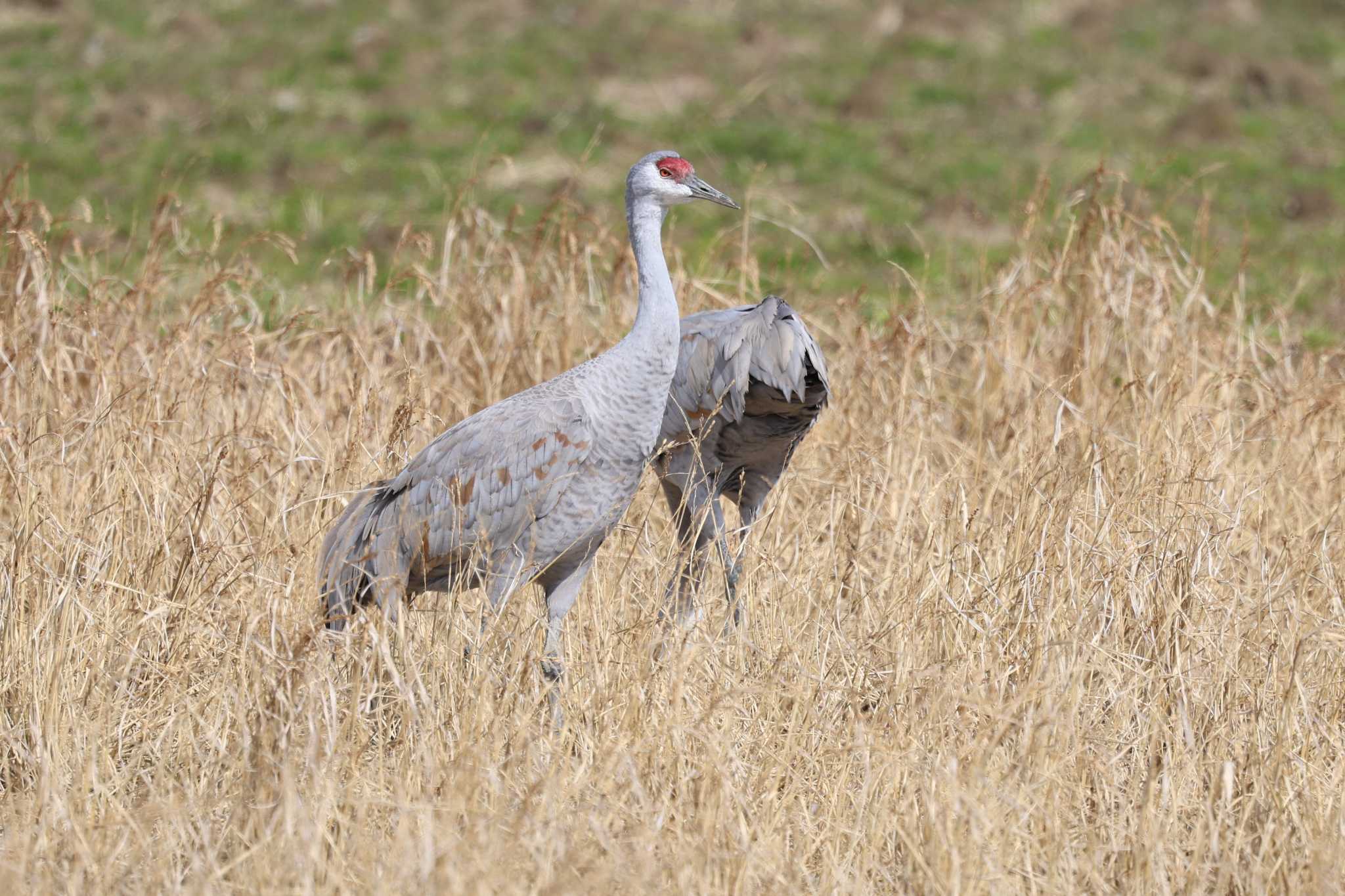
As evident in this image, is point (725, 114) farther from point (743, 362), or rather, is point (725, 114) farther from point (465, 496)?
point (465, 496)

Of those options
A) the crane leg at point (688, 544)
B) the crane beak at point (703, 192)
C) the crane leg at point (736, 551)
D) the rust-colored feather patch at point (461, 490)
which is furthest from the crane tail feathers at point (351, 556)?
the crane beak at point (703, 192)

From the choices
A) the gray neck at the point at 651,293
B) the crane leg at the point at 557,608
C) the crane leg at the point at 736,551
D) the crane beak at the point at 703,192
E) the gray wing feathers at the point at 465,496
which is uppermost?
the crane beak at the point at 703,192

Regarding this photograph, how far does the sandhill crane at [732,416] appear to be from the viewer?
405 cm

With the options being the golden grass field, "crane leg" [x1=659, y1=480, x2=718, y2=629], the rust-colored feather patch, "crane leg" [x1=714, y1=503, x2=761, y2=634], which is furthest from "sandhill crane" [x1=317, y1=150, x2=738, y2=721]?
"crane leg" [x1=714, y1=503, x2=761, y2=634]

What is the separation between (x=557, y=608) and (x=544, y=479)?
38 centimetres

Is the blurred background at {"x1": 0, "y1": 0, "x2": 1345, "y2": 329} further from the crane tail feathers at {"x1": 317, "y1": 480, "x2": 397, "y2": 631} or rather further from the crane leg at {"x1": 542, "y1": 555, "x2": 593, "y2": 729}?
the crane tail feathers at {"x1": 317, "y1": 480, "x2": 397, "y2": 631}

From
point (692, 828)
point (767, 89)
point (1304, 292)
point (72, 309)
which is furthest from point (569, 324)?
point (767, 89)

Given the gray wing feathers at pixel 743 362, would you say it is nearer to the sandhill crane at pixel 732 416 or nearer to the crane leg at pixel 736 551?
the sandhill crane at pixel 732 416

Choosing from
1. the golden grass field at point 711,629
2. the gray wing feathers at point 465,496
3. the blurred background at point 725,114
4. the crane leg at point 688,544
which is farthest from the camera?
the blurred background at point 725,114

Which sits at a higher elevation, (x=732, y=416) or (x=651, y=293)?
(x=651, y=293)

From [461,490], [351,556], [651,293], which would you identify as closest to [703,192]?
[651,293]

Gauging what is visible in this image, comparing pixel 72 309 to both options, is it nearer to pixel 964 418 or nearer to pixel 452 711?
pixel 452 711

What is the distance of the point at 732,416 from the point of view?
4195 millimetres

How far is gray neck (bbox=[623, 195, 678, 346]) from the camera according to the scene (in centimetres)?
364
